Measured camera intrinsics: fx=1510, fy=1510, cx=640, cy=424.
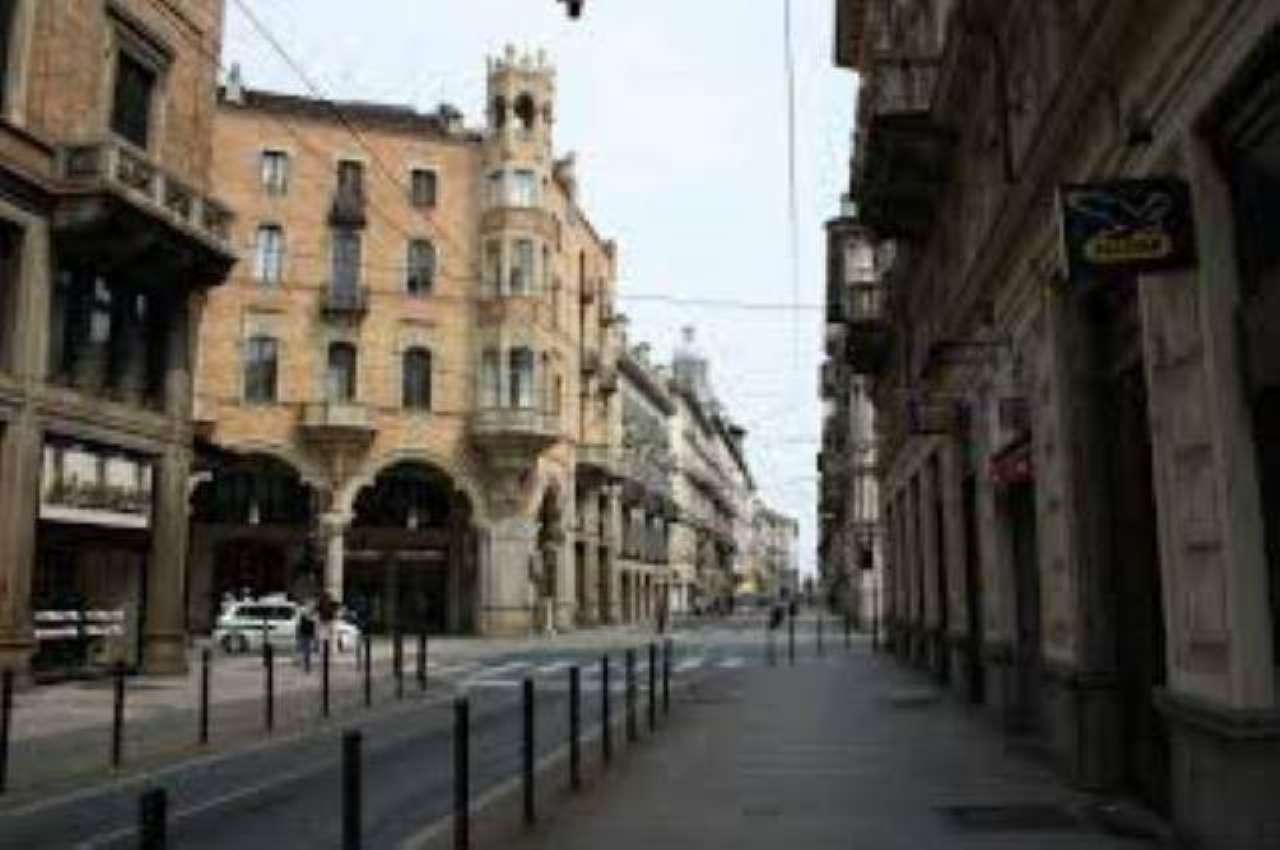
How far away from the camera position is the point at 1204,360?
8523 mm

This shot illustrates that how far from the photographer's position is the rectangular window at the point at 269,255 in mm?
55938

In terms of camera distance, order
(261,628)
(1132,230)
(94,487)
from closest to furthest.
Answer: (1132,230) < (94,487) < (261,628)

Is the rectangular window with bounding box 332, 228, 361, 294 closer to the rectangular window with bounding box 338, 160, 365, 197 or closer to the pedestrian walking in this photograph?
the rectangular window with bounding box 338, 160, 365, 197

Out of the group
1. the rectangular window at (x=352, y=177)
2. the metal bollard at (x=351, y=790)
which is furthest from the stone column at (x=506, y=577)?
the metal bollard at (x=351, y=790)

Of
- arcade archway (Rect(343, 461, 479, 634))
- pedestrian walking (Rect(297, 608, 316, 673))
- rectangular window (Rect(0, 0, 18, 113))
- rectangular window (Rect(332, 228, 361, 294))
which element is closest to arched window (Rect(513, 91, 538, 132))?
rectangular window (Rect(332, 228, 361, 294))

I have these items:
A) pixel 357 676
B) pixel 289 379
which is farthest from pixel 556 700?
pixel 289 379

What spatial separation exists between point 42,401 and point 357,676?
346 inches

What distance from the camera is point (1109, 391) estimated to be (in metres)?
12.0

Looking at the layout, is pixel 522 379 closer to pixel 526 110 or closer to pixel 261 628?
pixel 526 110

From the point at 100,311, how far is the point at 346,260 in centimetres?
3028

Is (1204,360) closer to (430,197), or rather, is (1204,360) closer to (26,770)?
(26,770)

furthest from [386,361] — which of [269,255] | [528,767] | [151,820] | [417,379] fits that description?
[151,820]

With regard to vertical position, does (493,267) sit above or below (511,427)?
above

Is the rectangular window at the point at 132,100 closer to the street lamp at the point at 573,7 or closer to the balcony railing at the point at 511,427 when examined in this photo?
the street lamp at the point at 573,7
